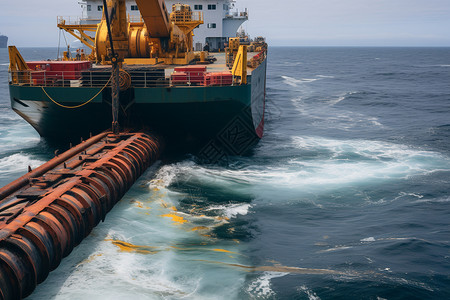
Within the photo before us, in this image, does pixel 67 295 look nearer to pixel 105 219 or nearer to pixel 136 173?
pixel 105 219

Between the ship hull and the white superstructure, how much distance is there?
22385 millimetres

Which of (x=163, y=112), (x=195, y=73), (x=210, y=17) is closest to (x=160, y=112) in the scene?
(x=163, y=112)

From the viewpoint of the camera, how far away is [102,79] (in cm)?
2338

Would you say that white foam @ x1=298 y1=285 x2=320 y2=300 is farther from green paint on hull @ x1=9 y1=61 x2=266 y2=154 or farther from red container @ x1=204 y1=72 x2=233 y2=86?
red container @ x1=204 y1=72 x2=233 y2=86

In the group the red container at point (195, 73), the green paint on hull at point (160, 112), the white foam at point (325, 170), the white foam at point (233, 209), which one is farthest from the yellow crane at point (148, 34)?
the white foam at point (233, 209)

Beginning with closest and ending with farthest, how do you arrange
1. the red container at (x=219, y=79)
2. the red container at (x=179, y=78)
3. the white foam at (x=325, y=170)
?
the white foam at (x=325, y=170)
the red container at (x=219, y=79)
the red container at (x=179, y=78)

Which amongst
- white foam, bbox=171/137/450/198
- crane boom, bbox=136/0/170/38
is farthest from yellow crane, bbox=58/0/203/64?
white foam, bbox=171/137/450/198

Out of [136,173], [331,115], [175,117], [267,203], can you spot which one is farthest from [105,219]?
[331,115]

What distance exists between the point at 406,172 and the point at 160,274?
16679 millimetres

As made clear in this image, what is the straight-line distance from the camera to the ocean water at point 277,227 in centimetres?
1245

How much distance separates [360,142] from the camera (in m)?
32.3

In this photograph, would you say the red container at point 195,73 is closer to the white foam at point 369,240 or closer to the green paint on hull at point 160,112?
the green paint on hull at point 160,112

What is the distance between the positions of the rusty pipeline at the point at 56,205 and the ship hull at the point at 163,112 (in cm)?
353

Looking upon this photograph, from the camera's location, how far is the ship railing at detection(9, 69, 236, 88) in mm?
22922
